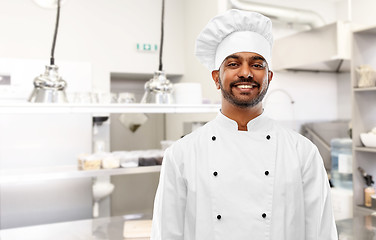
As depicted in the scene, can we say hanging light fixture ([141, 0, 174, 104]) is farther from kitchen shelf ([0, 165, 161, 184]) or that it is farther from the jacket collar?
the jacket collar

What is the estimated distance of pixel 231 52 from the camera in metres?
1.06

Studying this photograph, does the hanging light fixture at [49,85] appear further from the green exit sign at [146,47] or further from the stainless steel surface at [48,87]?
the green exit sign at [146,47]

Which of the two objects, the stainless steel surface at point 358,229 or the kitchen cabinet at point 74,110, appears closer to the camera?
the kitchen cabinet at point 74,110

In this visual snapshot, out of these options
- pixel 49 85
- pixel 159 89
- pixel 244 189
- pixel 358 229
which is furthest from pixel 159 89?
pixel 358 229

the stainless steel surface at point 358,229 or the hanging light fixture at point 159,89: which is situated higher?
the hanging light fixture at point 159,89

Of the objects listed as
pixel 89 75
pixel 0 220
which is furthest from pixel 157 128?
pixel 0 220

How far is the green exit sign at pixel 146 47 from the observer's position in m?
3.31

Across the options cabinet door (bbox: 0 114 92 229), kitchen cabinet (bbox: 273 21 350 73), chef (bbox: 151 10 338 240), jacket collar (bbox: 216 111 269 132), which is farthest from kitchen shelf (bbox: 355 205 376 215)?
cabinet door (bbox: 0 114 92 229)

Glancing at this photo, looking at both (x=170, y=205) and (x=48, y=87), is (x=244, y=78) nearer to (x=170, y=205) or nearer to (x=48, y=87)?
(x=170, y=205)

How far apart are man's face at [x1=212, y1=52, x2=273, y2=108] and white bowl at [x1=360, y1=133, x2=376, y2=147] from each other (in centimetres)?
182

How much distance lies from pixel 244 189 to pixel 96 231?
1.16m

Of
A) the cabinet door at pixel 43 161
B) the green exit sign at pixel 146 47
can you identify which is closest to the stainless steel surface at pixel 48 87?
the cabinet door at pixel 43 161

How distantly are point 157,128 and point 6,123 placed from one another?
1.67 meters

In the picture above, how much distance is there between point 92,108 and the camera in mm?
1727
